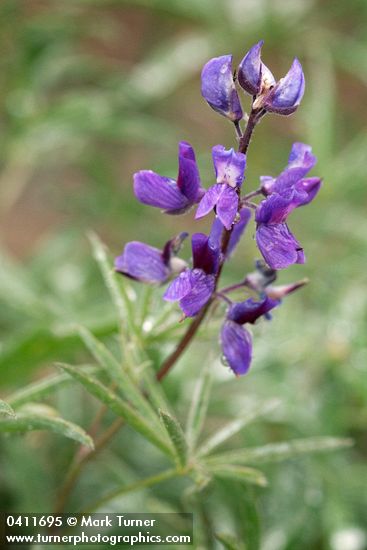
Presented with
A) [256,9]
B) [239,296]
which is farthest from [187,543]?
[256,9]

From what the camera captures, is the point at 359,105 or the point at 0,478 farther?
the point at 359,105

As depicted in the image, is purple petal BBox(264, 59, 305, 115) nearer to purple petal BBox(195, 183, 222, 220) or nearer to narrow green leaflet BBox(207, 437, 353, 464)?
purple petal BBox(195, 183, 222, 220)

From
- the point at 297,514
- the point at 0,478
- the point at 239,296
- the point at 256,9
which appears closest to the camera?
the point at 239,296

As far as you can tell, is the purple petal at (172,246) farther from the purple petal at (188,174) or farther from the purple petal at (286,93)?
the purple petal at (286,93)

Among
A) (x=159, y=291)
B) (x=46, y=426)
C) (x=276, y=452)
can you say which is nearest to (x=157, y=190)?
(x=46, y=426)

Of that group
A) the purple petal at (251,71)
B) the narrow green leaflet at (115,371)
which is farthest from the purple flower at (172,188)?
the narrow green leaflet at (115,371)

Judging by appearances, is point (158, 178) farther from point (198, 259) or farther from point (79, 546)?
point (79, 546)
